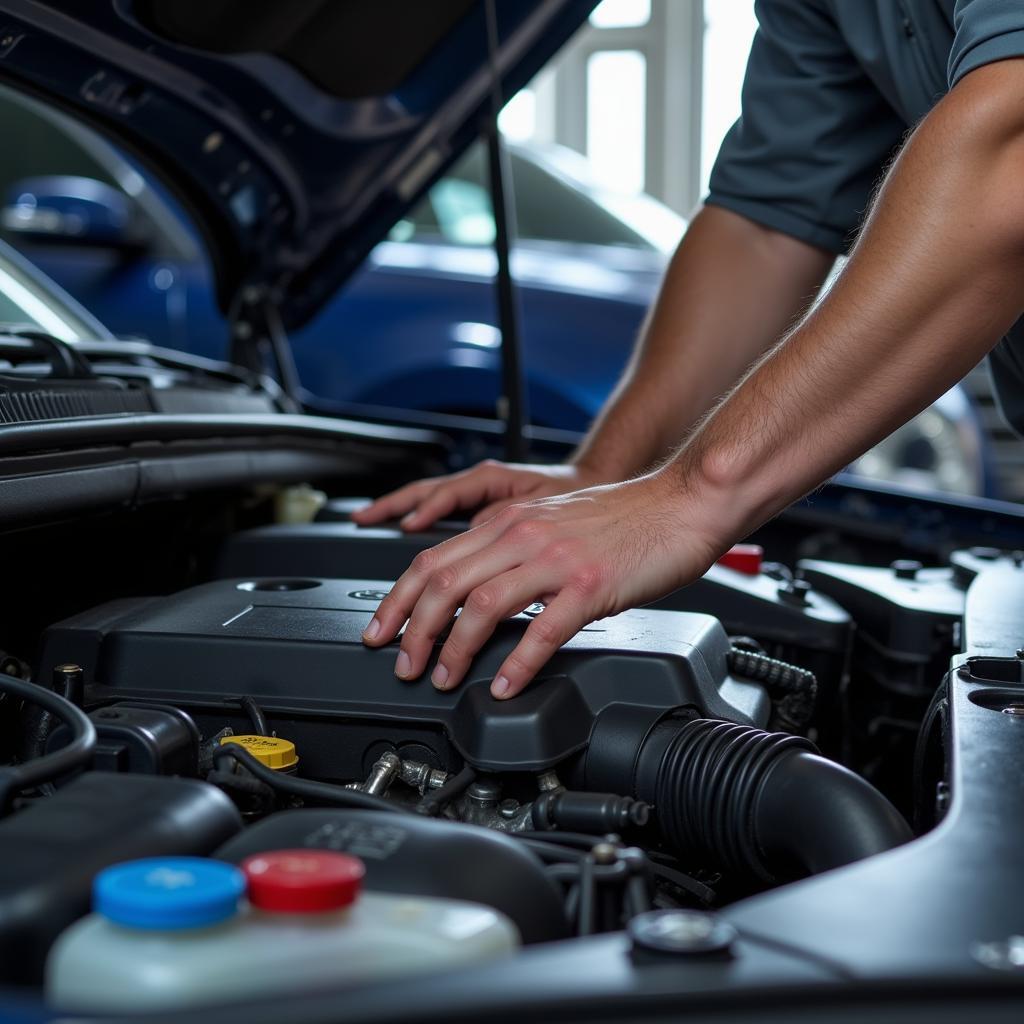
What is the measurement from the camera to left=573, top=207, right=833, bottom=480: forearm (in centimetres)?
156

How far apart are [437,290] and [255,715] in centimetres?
260

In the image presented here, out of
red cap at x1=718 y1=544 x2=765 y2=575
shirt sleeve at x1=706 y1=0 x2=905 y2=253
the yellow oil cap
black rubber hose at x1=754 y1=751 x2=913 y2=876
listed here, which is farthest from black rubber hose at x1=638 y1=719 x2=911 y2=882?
shirt sleeve at x1=706 y1=0 x2=905 y2=253

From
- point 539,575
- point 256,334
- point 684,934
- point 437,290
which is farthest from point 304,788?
point 437,290

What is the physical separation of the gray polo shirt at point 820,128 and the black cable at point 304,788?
859 mm

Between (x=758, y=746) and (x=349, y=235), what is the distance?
1.29 metres

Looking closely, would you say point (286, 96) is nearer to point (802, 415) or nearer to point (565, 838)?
point (802, 415)

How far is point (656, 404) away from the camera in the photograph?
5.07ft

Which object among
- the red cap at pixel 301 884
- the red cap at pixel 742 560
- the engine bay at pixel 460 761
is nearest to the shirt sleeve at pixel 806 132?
the red cap at pixel 742 560

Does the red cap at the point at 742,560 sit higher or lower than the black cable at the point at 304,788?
higher

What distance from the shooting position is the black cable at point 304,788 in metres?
0.77

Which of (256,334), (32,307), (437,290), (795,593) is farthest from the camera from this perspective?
(437,290)

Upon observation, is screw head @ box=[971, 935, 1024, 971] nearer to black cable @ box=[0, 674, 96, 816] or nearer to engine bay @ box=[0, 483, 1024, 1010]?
engine bay @ box=[0, 483, 1024, 1010]

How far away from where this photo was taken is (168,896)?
1.67 ft

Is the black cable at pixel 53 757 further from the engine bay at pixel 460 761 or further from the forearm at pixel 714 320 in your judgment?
the forearm at pixel 714 320
